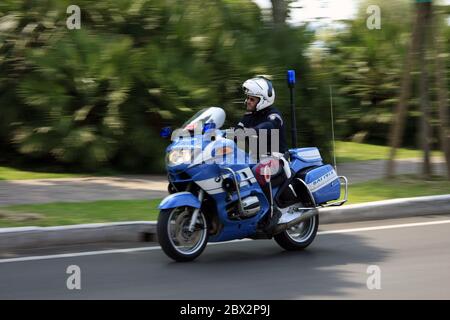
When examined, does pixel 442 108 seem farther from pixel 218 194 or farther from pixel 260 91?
pixel 218 194

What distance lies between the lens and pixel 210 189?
309 inches

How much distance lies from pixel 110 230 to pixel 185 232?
1456mm

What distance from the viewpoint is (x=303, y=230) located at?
8.92 metres

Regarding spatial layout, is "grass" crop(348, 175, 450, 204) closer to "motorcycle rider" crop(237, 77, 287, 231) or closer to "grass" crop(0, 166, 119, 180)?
"motorcycle rider" crop(237, 77, 287, 231)

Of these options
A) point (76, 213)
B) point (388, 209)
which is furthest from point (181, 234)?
point (388, 209)

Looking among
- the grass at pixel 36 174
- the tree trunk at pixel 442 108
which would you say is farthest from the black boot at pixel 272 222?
the grass at pixel 36 174

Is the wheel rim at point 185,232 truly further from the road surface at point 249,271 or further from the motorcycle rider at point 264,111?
the motorcycle rider at point 264,111

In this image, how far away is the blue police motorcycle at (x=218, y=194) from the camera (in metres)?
7.73

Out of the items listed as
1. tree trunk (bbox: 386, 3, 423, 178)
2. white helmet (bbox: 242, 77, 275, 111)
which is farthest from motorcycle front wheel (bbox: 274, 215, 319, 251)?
tree trunk (bbox: 386, 3, 423, 178)

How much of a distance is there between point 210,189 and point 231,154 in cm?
43

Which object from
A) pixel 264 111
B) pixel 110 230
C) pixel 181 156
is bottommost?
pixel 110 230

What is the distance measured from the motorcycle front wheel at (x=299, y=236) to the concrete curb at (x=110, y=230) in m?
1.51
